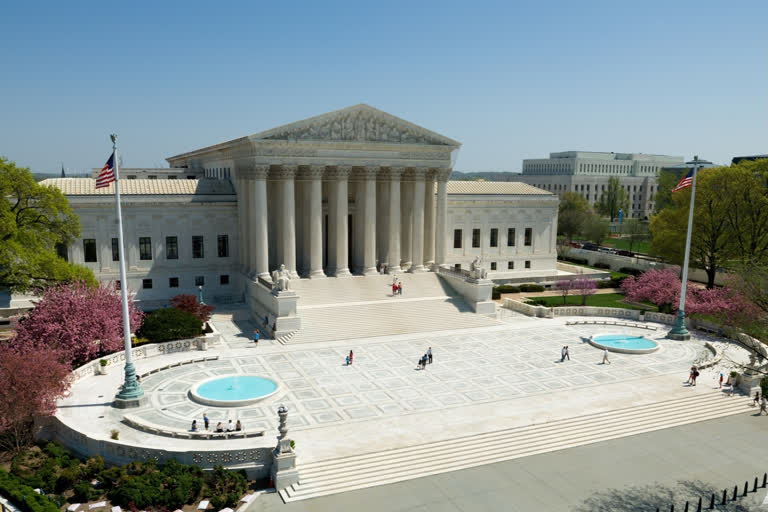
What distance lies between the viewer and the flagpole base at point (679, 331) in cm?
4925

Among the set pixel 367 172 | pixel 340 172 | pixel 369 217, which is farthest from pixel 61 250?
pixel 367 172

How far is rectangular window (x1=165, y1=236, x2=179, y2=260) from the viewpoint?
194 feet

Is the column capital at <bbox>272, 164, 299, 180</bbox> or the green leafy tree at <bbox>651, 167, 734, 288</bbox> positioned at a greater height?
the column capital at <bbox>272, 164, 299, 180</bbox>

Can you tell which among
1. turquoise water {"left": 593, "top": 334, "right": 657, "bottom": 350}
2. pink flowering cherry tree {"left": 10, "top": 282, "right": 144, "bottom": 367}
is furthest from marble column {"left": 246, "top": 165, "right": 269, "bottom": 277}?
turquoise water {"left": 593, "top": 334, "right": 657, "bottom": 350}

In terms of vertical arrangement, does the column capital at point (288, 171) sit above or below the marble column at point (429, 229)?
above

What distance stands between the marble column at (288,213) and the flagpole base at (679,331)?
3326 cm

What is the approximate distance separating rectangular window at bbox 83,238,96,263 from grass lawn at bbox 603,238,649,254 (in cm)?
8558

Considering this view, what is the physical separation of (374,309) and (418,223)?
489 inches

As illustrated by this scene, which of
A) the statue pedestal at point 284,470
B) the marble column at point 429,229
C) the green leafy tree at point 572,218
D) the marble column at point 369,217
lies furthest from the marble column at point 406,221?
the green leafy tree at point 572,218

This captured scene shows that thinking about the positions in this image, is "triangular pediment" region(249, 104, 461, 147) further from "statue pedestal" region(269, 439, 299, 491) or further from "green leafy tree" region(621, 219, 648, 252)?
"green leafy tree" region(621, 219, 648, 252)

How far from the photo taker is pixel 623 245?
11706cm

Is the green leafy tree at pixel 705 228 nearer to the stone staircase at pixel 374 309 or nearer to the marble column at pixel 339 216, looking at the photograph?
the stone staircase at pixel 374 309

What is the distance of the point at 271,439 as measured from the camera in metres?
28.1

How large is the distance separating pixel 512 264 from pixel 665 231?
18.0 meters
